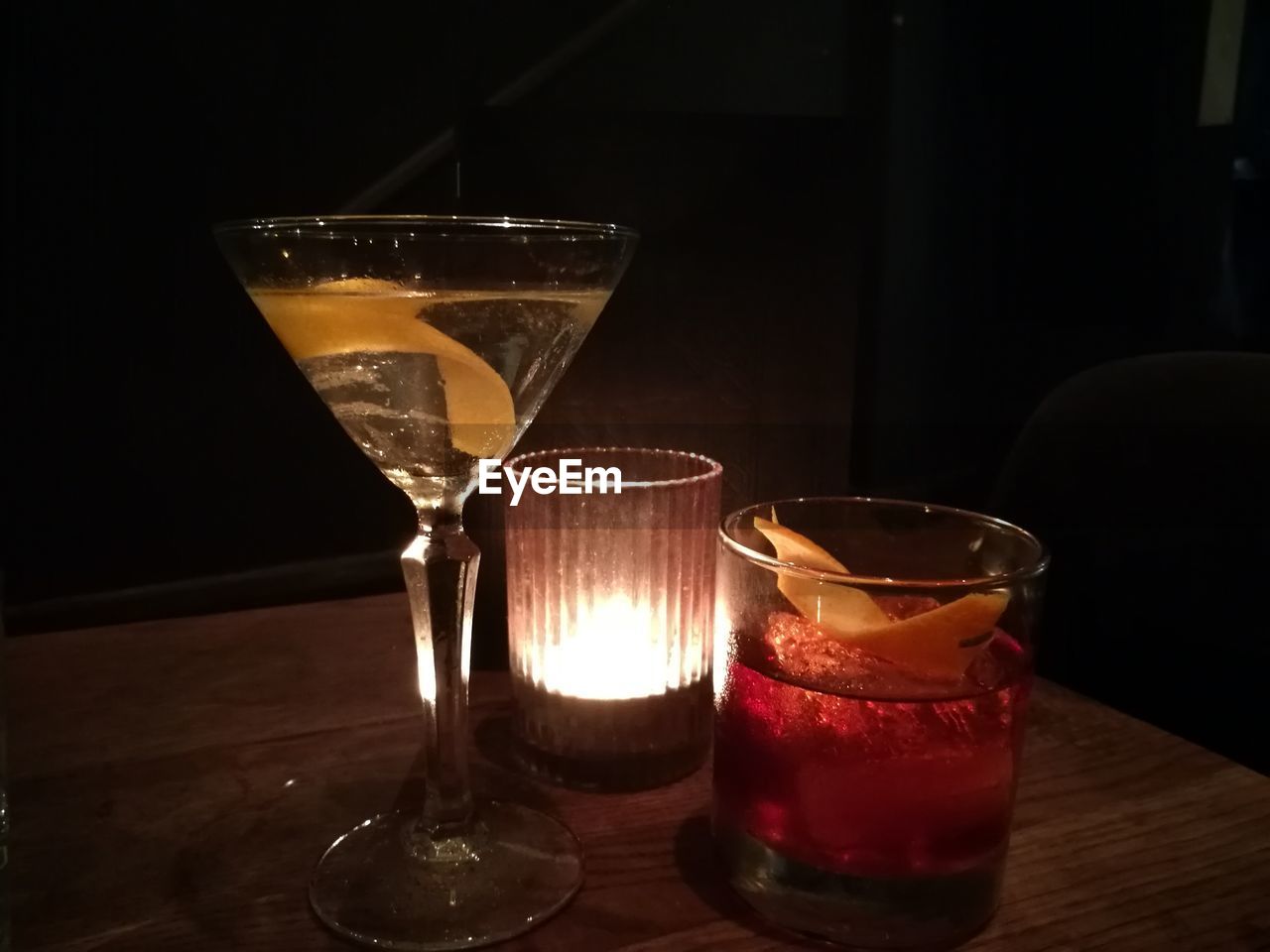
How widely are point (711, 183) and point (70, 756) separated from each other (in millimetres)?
556

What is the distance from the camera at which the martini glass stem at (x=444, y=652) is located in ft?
1.93

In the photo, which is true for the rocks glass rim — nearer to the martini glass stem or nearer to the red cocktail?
the red cocktail

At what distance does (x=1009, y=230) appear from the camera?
1.44 meters

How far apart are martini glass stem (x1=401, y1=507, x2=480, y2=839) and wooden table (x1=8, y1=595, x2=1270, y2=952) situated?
0.05 m

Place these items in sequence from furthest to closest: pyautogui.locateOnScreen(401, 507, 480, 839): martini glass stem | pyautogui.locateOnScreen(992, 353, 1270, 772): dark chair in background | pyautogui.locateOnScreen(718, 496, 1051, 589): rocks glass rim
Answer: pyautogui.locateOnScreen(992, 353, 1270, 772): dark chair in background
pyautogui.locateOnScreen(401, 507, 480, 839): martini glass stem
pyautogui.locateOnScreen(718, 496, 1051, 589): rocks glass rim

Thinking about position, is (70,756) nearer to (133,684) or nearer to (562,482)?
(133,684)

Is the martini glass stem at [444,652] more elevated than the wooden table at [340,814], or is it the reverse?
the martini glass stem at [444,652]

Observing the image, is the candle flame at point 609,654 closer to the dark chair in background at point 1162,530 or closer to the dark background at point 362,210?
the dark background at point 362,210

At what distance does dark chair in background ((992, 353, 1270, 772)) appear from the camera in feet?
3.14

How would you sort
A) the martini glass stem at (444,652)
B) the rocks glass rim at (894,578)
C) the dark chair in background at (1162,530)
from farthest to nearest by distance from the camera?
1. the dark chair in background at (1162,530)
2. the martini glass stem at (444,652)
3. the rocks glass rim at (894,578)

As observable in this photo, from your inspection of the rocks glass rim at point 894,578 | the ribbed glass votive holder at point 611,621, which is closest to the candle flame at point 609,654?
the ribbed glass votive holder at point 611,621

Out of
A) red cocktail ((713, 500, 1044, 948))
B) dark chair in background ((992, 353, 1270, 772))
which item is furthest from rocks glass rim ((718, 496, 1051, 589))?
dark chair in background ((992, 353, 1270, 772))

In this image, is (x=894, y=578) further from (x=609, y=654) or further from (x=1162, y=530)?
(x=1162, y=530)

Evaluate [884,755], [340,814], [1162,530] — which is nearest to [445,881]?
[340,814]
